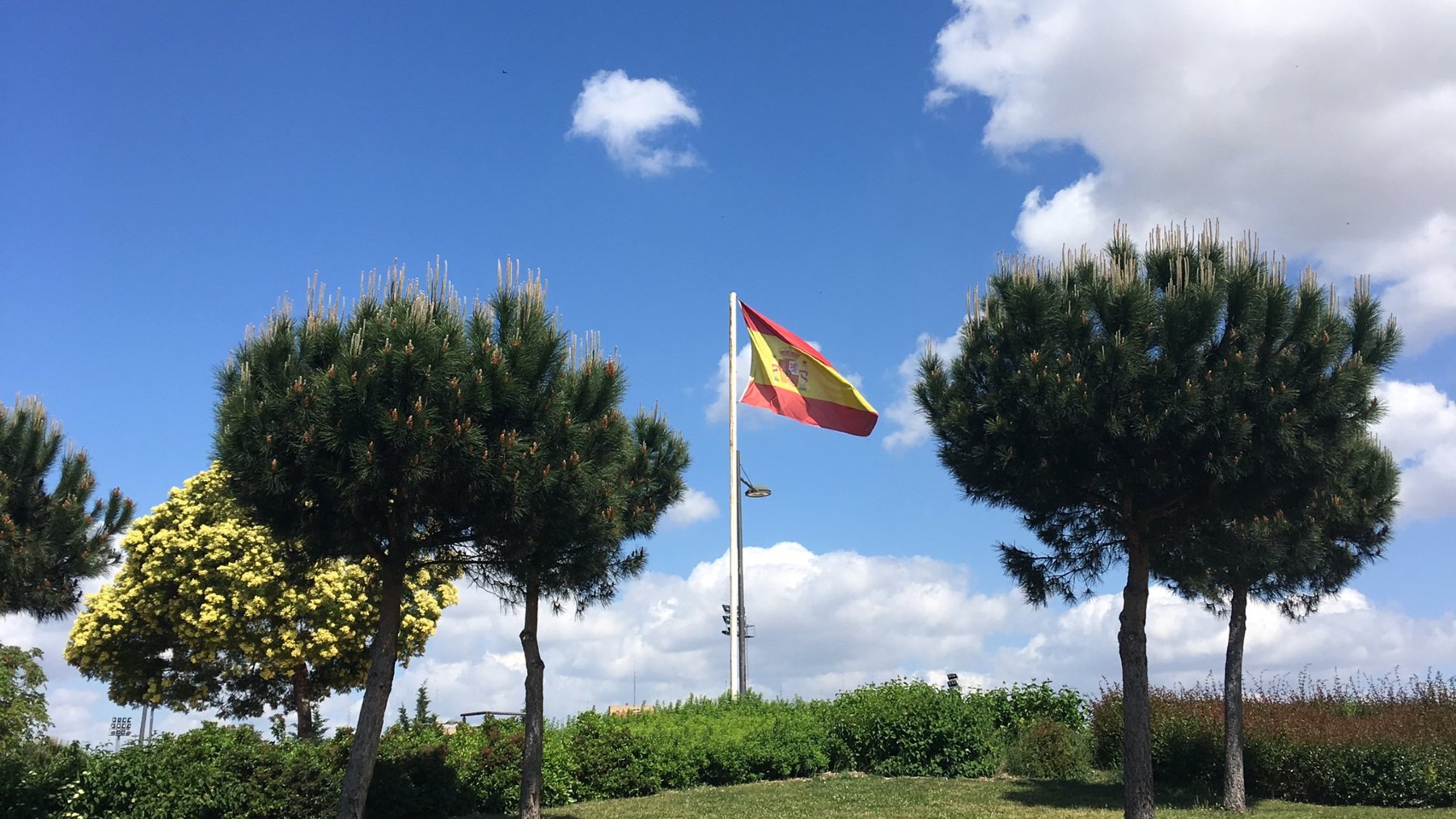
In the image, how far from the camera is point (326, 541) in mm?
11383

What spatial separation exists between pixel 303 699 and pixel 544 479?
18.5 m

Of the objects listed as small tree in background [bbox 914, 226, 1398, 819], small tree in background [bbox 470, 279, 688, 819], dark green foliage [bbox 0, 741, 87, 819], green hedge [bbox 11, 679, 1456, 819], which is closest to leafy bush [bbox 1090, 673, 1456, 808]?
green hedge [bbox 11, 679, 1456, 819]

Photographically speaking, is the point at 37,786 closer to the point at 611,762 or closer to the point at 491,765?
the point at 491,765

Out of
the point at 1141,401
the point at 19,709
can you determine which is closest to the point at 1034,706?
the point at 1141,401

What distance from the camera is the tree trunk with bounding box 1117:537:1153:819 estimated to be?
12180 millimetres

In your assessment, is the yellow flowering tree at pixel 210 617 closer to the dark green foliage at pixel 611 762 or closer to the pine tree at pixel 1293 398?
the dark green foliage at pixel 611 762

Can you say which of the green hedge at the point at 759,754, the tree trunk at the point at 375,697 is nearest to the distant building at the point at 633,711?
the green hedge at the point at 759,754

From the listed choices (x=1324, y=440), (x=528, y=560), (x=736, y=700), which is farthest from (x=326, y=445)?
(x=736, y=700)

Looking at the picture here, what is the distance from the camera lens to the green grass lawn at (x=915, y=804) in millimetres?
15008

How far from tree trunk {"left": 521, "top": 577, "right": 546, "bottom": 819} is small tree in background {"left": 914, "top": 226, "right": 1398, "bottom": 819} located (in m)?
5.56

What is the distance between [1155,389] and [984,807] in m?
7.08

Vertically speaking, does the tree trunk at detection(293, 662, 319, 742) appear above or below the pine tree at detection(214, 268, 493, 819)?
below

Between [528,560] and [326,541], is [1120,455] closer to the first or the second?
[528,560]

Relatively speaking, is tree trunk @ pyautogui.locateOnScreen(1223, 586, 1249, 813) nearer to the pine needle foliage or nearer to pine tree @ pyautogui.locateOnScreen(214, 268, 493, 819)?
the pine needle foliage
